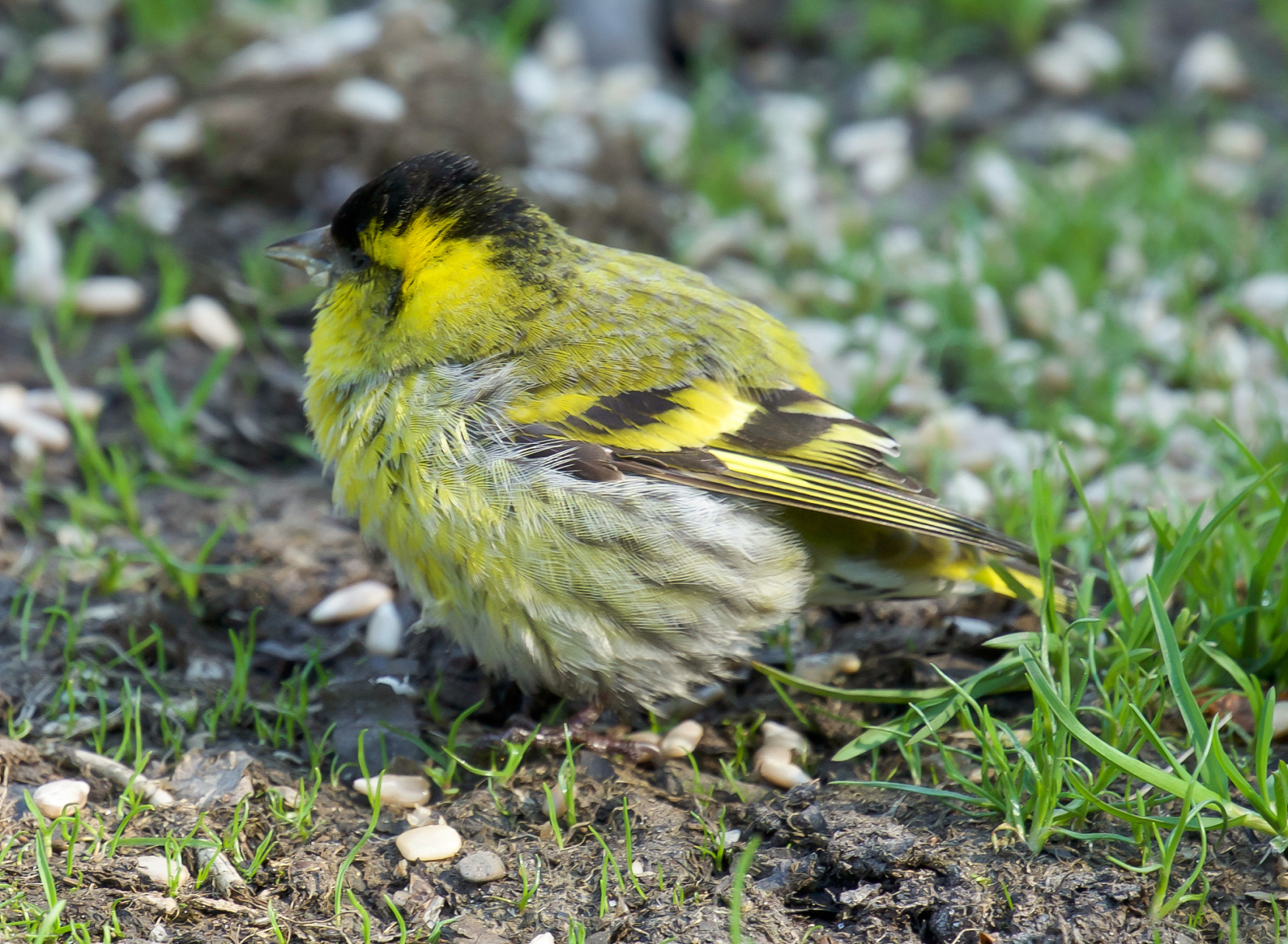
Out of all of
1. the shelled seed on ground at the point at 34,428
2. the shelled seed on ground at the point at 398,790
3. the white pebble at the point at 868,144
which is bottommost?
the shelled seed on ground at the point at 398,790

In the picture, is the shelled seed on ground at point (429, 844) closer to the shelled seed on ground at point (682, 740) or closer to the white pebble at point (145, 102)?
the shelled seed on ground at point (682, 740)

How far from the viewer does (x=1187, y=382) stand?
16.3ft

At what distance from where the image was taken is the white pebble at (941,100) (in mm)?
7074

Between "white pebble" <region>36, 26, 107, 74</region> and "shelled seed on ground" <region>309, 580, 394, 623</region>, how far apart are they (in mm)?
4021

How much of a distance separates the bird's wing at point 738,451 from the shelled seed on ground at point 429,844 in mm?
909

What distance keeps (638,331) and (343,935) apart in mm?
1640

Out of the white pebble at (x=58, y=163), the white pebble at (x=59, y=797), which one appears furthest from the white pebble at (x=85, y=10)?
the white pebble at (x=59, y=797)

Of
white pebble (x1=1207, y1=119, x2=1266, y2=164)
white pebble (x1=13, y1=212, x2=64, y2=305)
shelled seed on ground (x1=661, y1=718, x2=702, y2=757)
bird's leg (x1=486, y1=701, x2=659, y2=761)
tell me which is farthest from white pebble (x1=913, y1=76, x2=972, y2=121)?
bird's leg (x1=486, y1=701, x2=659, y2=761)

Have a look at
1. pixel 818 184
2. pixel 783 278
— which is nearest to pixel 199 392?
pixel 783 278

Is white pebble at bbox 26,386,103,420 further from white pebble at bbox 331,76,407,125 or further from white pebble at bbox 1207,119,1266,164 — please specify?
white pebble at bbox 1207,119,1266,164

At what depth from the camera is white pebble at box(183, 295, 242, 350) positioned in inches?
194

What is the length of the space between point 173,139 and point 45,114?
858 millimetres

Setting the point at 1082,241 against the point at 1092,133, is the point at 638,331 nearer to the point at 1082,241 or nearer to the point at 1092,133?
the point at 1082,241

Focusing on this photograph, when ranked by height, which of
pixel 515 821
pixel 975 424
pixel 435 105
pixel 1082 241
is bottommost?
pixel 515 821
